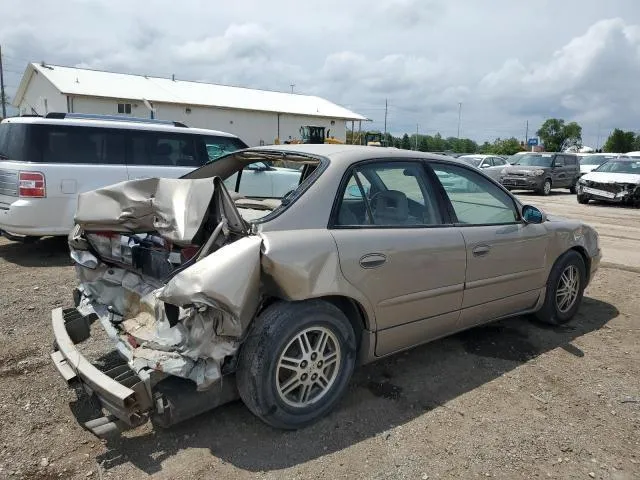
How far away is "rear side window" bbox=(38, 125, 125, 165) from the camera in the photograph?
21.8 feet

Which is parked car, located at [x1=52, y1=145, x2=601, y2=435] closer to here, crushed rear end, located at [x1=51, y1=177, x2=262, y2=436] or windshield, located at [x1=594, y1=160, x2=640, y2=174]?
crushed rear end, located at [x1=51, y1=177, x2=262, y2=436]

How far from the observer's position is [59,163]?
669cm

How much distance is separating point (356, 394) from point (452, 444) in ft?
2.47

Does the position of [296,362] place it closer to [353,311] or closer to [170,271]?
[353,311]

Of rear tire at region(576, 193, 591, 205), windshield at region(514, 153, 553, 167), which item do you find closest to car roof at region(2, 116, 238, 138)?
rear tire at region(576, 193, 591, 205)

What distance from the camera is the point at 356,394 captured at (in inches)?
138

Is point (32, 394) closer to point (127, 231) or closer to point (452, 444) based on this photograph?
point (127, 231)

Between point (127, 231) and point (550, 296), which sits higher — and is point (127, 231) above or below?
above

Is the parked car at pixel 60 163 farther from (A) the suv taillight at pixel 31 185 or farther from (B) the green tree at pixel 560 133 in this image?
(B) the green tree at pixel 560 133

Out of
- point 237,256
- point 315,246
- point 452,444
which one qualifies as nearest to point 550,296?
point 452,444

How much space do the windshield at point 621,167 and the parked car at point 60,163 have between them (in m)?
16.8

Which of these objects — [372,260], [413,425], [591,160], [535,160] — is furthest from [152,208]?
[591,160]

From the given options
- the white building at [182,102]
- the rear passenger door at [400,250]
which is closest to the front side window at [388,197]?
the rear passenger door at [400,250]

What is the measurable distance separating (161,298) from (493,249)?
251 cm
